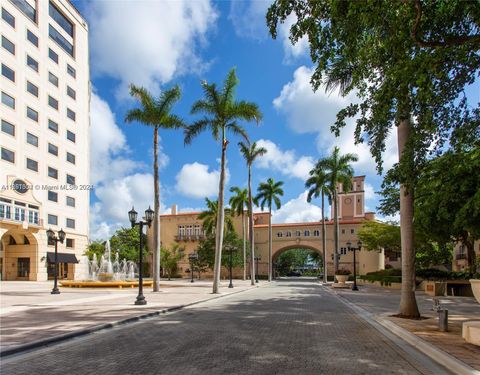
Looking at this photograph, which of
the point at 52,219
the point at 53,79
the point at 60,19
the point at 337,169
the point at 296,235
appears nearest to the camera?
the point at 337,169

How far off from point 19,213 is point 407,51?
149 feet

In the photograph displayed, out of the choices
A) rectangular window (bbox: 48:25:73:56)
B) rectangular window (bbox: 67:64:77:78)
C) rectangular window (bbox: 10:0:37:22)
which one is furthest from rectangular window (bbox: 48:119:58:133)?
rectangular window (bbox: 10:0:37:22)

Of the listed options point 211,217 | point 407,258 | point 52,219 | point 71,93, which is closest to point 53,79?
point 71,93

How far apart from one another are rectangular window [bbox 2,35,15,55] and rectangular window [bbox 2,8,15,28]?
1960mm

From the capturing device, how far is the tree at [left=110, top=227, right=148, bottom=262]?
6728cm

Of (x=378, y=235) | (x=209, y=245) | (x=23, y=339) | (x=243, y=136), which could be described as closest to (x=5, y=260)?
(x=209, y=245)

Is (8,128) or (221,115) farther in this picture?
(8,128)

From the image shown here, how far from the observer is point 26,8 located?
161 feet

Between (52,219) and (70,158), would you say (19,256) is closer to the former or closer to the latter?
(52,219)

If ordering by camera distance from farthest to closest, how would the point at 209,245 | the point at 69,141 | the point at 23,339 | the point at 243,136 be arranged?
the point at 209,245 → the point at 69,141 → the point at 243,136 → the point at 23,339

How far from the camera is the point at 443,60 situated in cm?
891

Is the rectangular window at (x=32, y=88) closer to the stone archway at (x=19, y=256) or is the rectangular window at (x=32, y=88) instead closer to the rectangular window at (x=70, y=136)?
the rectangular window at (x=70, y=136)

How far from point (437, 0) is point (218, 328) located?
9411 millimetres

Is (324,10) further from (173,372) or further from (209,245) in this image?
(209,245)
